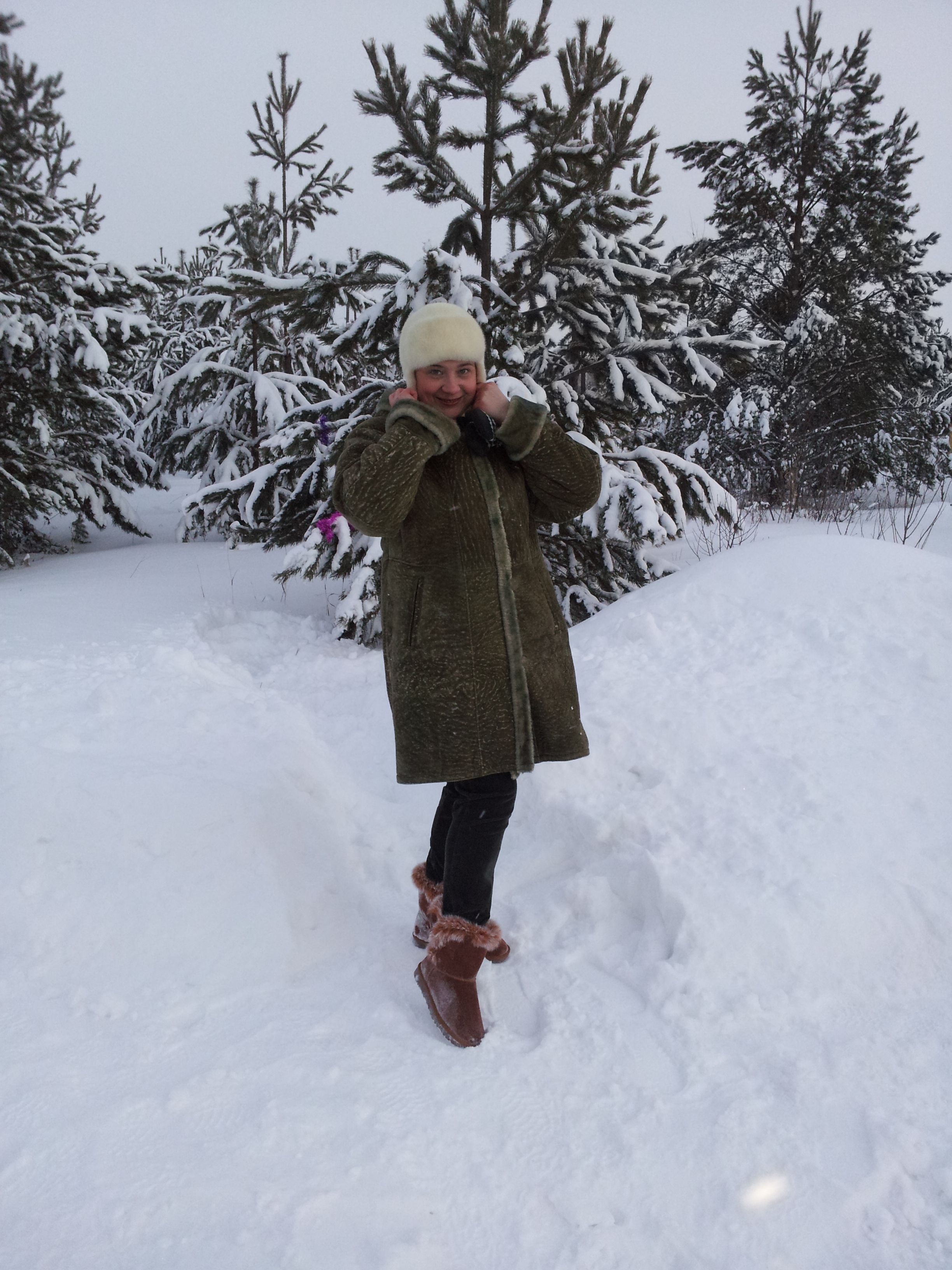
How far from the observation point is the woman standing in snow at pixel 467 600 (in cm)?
202

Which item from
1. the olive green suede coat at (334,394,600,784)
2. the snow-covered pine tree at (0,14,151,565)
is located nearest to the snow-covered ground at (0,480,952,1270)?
the olive green suede coat at (334,394,600,784)

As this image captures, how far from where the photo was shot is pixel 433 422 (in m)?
1.91

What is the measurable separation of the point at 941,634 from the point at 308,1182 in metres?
3.32

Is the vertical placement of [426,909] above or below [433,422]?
below

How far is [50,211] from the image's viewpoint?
7727 mm

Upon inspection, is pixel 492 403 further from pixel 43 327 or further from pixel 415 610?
pixel 43 327

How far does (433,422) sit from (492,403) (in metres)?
0.22

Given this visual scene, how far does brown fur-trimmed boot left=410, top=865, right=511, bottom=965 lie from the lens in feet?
7.78

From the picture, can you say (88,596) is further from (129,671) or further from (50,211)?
(50,211)

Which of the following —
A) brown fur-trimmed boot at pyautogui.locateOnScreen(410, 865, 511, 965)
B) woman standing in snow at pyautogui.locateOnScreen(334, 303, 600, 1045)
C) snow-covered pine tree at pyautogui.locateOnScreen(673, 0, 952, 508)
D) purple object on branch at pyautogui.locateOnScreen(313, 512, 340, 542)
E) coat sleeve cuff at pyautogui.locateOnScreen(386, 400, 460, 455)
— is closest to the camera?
coat sleeve cuff at pyautogui.locateOnScreen(386, 400, 460, 455)

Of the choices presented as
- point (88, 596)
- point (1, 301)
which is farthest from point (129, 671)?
point (1, 301)

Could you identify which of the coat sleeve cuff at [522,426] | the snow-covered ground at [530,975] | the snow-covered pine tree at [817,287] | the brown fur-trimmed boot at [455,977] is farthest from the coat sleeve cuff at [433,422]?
the snow-covered pine tree at [817,287]

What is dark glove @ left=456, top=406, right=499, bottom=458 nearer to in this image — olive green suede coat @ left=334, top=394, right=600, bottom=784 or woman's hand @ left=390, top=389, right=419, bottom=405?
olive green suede coat @ left=334, top=394, right=600, bottom=784

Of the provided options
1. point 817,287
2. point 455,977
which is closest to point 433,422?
point 455,977
